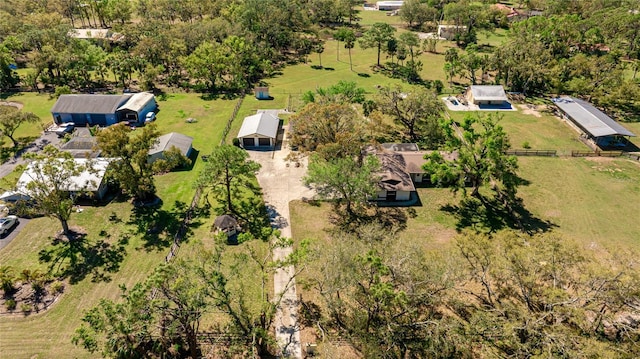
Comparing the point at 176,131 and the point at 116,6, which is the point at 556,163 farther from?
the point at 116,6

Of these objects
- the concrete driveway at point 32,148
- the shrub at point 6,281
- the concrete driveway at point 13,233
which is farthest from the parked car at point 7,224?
the concrete driveway at point 32,148

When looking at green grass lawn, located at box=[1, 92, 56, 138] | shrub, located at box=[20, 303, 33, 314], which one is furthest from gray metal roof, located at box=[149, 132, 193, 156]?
shrub, located at box=[20, 303, 33, 314]

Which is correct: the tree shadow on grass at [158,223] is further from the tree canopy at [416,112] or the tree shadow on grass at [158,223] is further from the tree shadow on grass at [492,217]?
the tree canopy at [416,112]

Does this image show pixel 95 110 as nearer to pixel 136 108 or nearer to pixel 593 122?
pixel 136 108

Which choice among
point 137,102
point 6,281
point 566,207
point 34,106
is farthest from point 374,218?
point 34,106

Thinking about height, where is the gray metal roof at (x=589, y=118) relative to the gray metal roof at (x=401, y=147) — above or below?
above

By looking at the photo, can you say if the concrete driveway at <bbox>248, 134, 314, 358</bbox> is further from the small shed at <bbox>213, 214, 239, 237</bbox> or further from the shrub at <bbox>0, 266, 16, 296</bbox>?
the shrub at <bbox>0, 266, 16, 296</bbox>
